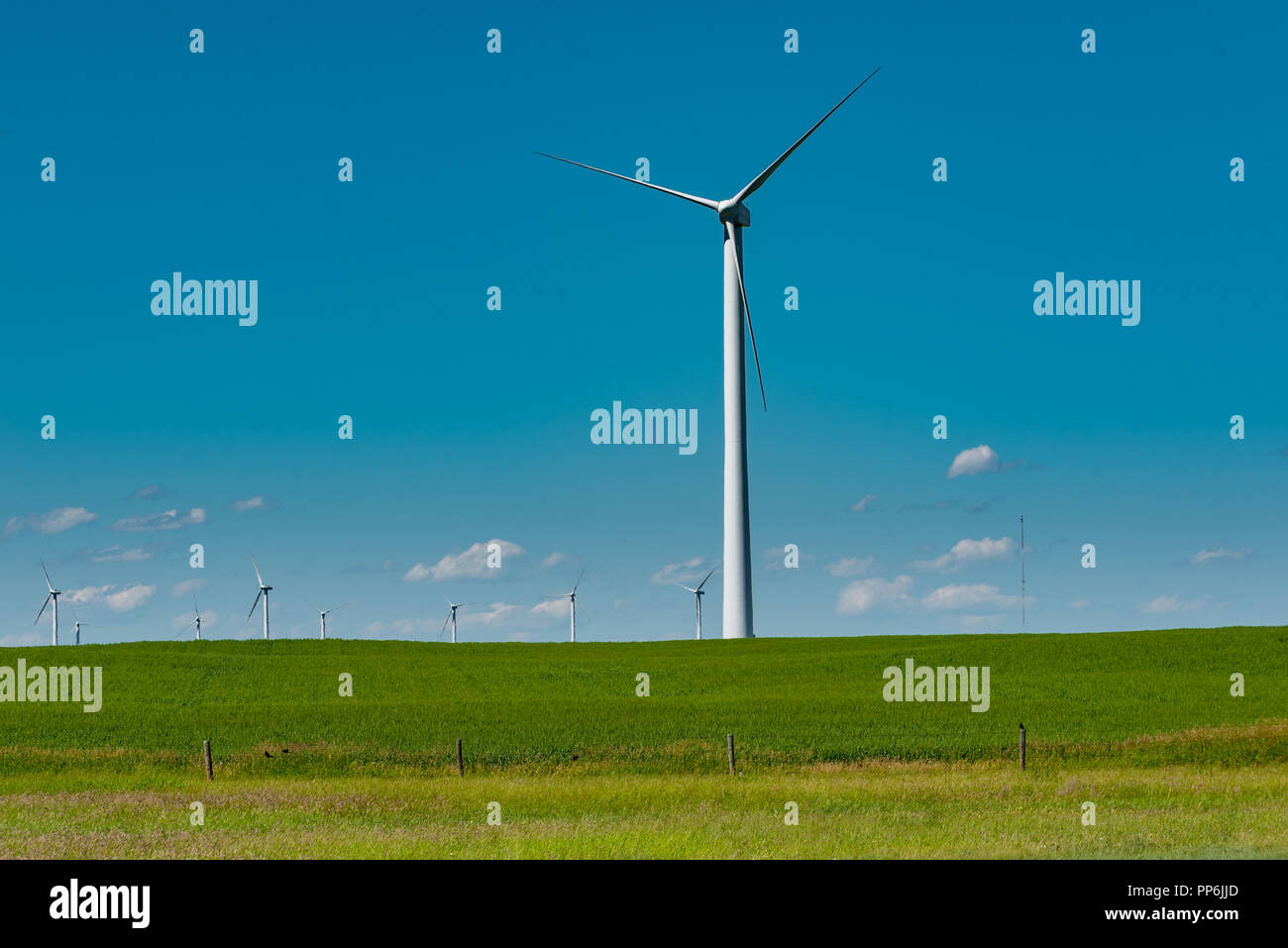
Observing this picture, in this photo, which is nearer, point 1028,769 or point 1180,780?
point 1180,780

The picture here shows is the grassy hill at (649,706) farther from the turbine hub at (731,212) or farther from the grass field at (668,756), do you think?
the turbine hub at (731,212)

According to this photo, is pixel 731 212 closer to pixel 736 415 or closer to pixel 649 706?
pixel 736 415

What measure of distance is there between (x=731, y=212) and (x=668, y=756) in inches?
1965

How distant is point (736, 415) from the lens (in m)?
79.9

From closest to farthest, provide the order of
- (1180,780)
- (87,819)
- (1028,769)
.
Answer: (87,819)
(1180,780)
(1028,769)

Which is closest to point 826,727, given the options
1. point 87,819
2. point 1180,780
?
point 1180,780

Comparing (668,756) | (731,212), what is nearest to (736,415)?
(731,212)

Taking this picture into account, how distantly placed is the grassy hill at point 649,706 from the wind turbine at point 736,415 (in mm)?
3592

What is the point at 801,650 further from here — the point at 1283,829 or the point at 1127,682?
the point at 1283,829

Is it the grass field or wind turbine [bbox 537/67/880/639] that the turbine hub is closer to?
wind turbine [bbox 537/67/880/639]
